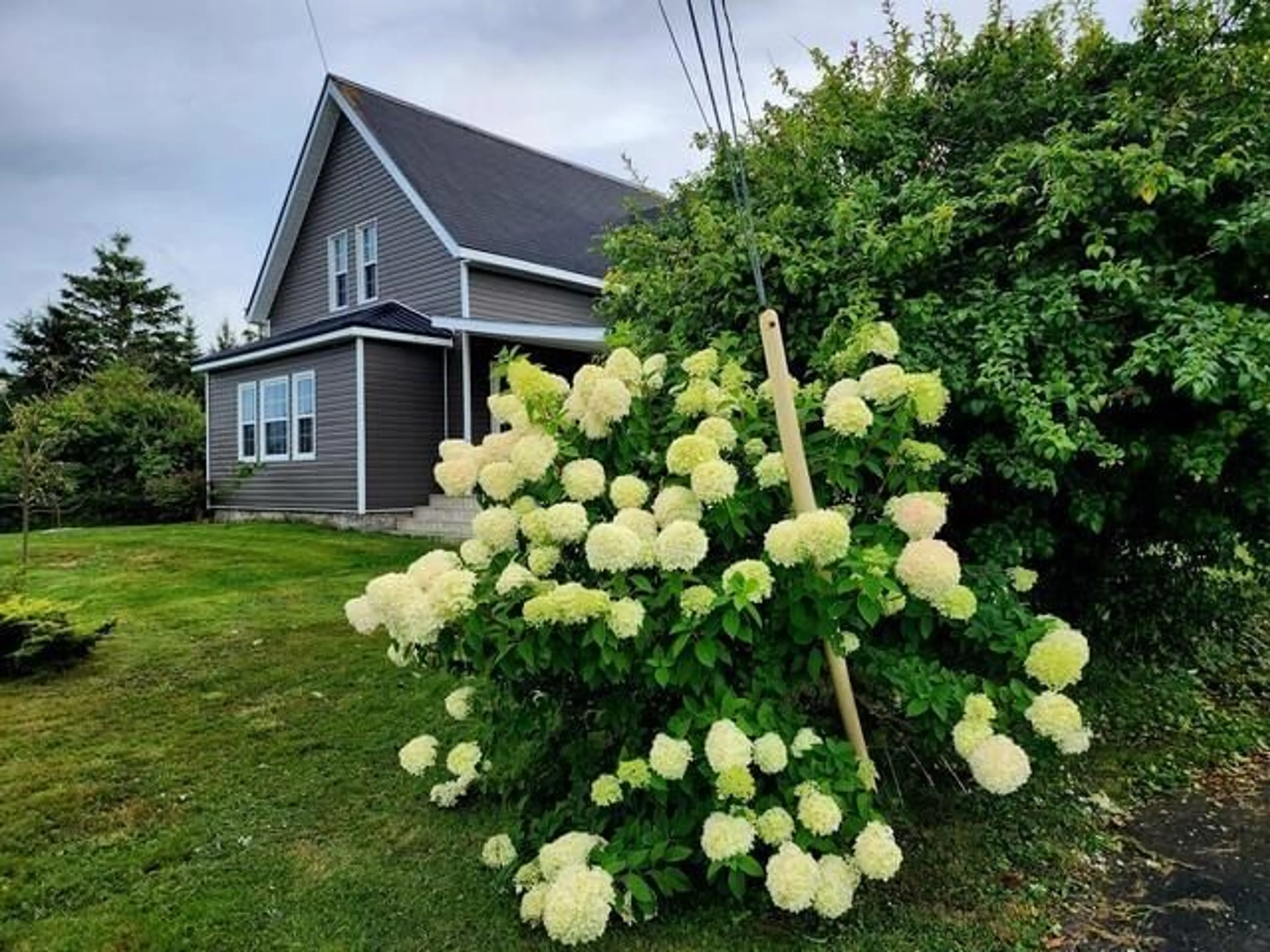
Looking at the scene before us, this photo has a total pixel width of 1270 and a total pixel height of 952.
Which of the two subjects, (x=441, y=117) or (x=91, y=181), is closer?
(x=91, y=181)

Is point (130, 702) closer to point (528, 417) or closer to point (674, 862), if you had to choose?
point (528, 417)

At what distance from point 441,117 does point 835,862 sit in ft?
55.8

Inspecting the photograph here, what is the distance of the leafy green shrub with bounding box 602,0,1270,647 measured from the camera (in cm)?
289

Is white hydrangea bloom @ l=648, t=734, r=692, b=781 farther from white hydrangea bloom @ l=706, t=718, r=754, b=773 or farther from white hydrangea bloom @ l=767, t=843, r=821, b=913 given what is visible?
white hydrangea bloom @ l=767, t=843, r=821, b=913

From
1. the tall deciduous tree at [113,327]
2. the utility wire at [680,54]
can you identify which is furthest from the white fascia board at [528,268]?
the tall deciduous tree at [113,327]

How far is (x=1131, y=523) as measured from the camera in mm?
3758

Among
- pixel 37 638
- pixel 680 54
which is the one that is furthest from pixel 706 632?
pixel 37 638

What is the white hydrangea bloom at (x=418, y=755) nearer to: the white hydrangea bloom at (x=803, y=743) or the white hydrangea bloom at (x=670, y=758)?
the white hydrangea bloom at (x=670, y=758)

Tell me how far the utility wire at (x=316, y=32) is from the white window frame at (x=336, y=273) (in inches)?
427

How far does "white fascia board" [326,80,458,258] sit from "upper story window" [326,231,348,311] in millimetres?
1866

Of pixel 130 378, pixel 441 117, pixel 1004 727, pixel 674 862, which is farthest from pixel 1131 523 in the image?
pixel 130 378

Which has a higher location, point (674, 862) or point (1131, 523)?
point (1131, 523)

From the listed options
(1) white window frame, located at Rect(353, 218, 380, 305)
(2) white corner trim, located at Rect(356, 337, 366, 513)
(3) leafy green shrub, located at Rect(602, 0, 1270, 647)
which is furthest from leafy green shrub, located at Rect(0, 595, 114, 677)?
(1) white window frame, located at Rect(353, 218, 380, 305)

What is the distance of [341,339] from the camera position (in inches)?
486
